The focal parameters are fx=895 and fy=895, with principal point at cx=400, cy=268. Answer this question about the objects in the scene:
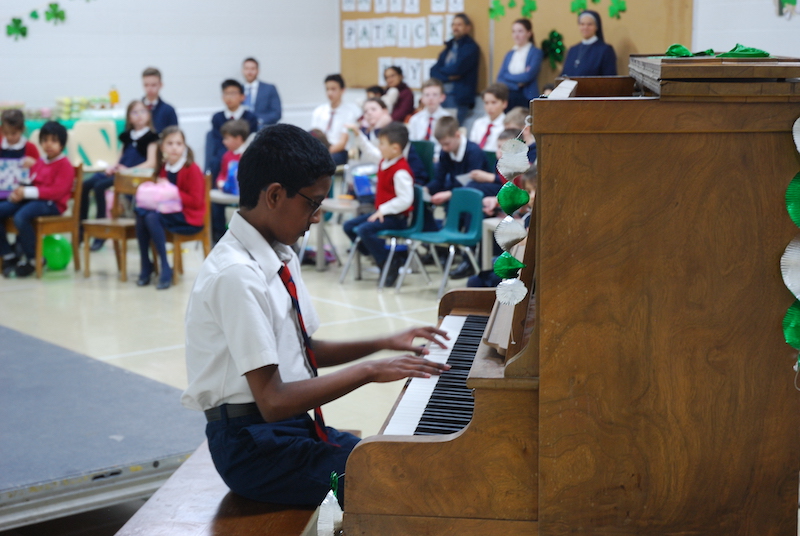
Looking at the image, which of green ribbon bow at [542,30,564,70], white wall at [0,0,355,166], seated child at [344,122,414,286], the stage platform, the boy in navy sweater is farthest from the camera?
white wall at [0,0,355,166]

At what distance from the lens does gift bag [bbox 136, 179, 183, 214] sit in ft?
19.4

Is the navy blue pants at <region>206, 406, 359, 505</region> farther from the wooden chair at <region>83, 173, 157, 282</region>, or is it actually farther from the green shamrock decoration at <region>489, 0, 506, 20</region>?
the green shamrock decoration at <region>489, 0, 506, 20</region>

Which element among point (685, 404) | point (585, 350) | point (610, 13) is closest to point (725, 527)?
point (685, 404)

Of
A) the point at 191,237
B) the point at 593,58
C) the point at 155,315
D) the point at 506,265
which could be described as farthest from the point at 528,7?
the point at 506,265

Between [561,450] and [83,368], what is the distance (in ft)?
9.38

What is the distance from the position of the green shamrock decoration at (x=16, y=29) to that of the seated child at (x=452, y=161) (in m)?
5.53

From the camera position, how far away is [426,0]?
400 inches

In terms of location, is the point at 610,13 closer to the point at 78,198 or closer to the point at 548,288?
the point at 78,198

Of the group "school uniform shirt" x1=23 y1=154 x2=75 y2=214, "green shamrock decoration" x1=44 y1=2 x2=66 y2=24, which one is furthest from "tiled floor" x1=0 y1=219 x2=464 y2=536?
"green shamrock decoration" x1=44 y1=2 x2=66 y2=24

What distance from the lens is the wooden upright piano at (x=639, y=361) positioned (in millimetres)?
1148

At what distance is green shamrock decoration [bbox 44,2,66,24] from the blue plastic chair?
5938mm

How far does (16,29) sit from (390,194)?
565 cm

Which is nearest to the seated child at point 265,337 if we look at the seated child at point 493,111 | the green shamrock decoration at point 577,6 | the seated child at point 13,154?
the seated child at point 493,111

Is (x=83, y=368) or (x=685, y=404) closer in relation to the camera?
(x=685, y=404)
